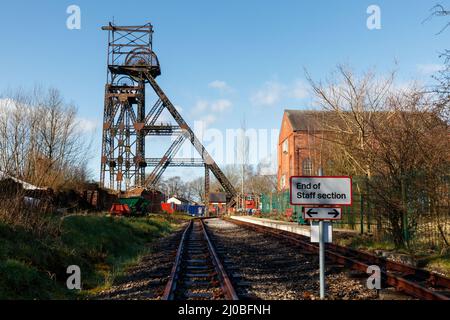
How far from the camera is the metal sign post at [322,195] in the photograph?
716 cm

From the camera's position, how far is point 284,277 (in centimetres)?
937

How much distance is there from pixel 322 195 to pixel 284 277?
113 inches

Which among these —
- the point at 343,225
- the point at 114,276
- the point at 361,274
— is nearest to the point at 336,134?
the point at 343,225

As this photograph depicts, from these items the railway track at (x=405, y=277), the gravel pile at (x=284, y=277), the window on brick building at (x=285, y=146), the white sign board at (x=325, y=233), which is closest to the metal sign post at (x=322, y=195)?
the white sign board at (x=325, y=233)

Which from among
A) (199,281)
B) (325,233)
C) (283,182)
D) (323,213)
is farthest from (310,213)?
(283,182)

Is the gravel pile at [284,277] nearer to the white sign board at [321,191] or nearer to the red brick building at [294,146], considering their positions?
the white sign board at [321,191]

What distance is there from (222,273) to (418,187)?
21.0 feet

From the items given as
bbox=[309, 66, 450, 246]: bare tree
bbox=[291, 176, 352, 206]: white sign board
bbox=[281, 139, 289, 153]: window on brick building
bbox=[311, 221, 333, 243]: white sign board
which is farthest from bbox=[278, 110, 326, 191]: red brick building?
bbox=[291, 176, 352, 206]: white sign board

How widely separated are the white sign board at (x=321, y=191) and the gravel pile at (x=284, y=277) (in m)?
1.54

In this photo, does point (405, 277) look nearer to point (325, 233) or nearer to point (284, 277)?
point (284, 277)

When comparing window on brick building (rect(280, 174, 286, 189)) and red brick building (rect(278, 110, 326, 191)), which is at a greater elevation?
red brick building (rect(278, 110, 326, 191))

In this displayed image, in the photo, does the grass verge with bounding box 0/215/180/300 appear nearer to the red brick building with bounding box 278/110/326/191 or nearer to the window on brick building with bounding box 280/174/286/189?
the red brick building with bounding box 278/110/326/191

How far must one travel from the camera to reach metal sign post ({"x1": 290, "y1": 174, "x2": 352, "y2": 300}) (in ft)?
23.5

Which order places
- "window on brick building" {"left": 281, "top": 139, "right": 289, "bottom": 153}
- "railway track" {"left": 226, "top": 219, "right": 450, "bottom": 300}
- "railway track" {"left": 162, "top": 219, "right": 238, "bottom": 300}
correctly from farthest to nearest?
"window on brick building" {"left": 281, "top": 139, "right": 289, "bottom": 153} < "railway track" {"left": 162, "top": 219, "right": 238, "bottom": 300} < "railway track" {"left": 226, "top": 219, "right": 450, "bottom": 300}
